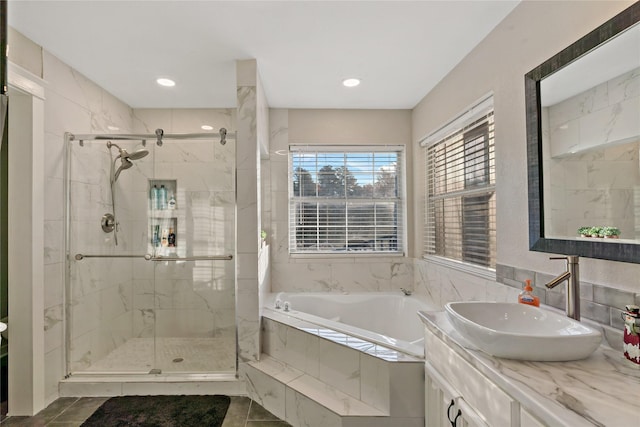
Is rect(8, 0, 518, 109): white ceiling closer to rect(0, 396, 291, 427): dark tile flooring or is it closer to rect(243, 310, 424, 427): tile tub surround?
rect(243, 310, 424, 427): tile tub surround

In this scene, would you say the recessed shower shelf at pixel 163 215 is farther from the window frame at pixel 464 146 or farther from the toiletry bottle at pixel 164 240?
the window frame at pixel 464 146

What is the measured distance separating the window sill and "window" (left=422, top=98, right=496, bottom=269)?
41mm

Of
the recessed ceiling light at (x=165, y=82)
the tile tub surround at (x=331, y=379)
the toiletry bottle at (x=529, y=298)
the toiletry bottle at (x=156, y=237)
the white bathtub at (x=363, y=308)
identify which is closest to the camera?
the toiletry bottle at (x=529, y=298)

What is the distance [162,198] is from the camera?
9.43 ft

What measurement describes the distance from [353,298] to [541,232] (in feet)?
6.00

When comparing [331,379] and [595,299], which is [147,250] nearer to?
[331,379]

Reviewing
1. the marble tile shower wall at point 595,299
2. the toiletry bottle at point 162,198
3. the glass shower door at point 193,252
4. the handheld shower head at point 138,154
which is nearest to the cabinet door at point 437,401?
the marble tile shower wall at point 595,299

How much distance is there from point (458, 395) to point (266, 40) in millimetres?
2188

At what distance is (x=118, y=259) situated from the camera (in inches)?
111

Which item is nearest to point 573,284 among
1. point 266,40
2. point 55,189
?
point 266,40

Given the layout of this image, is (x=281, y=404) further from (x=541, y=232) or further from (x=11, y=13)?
(x=11, y=13)

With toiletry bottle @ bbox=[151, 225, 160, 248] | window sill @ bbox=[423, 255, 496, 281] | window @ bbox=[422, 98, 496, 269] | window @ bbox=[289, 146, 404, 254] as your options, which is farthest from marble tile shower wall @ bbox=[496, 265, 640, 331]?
toiletry bottle @ bbox=[151, 225, 160, 248]

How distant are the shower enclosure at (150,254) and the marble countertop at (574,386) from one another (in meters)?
1.98

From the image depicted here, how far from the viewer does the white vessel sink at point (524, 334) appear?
3.45 ft
